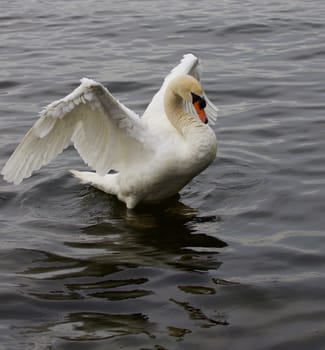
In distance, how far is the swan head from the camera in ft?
27.7

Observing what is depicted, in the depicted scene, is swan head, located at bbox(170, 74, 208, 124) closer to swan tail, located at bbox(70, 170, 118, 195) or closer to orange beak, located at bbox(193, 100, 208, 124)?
orange beak, located at bbox(193, 100, 208, 124)

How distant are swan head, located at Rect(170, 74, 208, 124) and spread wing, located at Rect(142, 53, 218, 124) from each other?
18.2 inches

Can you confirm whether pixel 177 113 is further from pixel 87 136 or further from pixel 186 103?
pixel 186 103

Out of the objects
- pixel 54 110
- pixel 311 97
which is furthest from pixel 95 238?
pixel 311 97

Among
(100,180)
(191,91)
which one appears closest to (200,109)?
(191,91)

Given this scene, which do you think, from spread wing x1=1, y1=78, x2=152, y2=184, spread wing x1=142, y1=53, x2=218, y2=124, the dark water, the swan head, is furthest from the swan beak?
the dark water

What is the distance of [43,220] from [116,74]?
17.0ft

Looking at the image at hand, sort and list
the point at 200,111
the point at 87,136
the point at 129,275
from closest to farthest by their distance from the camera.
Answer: the point at 129,275 → the point at 200,111 → the point at 87,136

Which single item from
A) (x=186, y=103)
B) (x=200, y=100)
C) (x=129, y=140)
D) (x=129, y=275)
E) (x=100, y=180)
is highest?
(x=200, y=100)

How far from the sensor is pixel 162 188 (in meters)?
8.59

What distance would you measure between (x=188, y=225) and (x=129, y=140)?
97 cm

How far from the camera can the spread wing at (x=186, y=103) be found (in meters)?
9.23

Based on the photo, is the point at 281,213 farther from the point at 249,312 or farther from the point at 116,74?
the point at 116,74

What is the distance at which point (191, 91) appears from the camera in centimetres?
855
